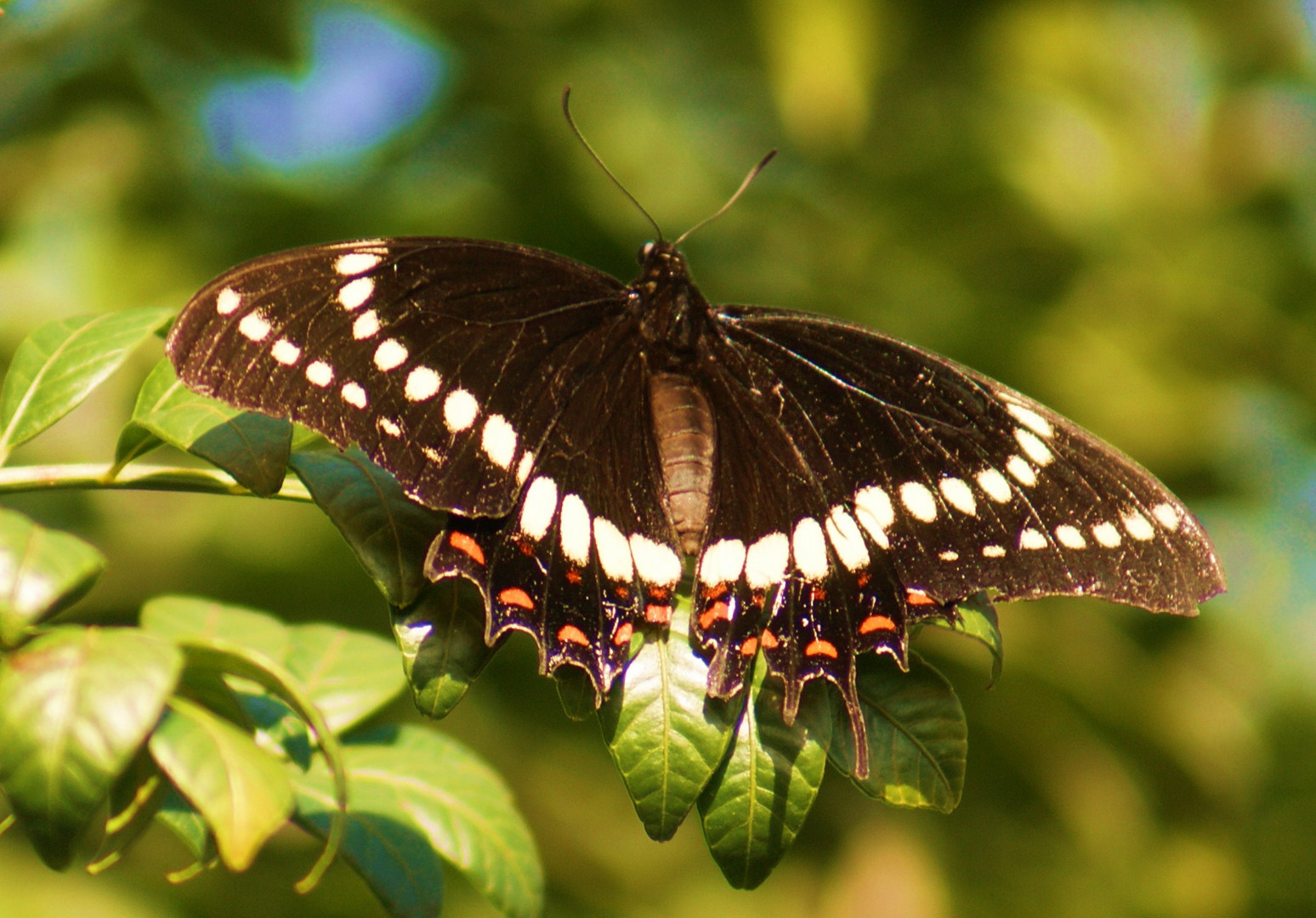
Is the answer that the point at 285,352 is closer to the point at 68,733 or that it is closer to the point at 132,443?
the point at 132,443

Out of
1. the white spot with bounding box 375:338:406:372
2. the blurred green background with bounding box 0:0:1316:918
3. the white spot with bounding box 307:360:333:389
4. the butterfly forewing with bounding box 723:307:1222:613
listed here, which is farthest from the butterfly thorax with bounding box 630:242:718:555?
the blurred green background with bounding box 0:0:1316:918

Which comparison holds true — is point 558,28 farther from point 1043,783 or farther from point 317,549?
point 1043,783

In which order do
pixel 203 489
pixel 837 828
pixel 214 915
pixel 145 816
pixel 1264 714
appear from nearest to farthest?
pixel 145 816, pixel 203 489, pixel 214 915, pixel 837 828, pixel 1264 714

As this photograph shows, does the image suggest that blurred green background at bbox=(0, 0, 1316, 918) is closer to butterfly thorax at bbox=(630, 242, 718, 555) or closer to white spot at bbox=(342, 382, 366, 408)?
butterfly thorax at bbox=(630, 242, 718, 555)

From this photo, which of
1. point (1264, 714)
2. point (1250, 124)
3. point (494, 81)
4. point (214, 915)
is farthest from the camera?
point (1264, 714)

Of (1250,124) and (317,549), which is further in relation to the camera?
(1250,124)

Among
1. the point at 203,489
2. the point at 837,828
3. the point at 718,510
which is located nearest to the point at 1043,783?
the point at 837,828

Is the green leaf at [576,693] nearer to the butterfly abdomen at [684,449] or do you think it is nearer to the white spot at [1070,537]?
the butterfly abdomen at [684,449]

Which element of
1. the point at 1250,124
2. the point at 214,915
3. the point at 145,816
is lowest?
the point at 214,915
